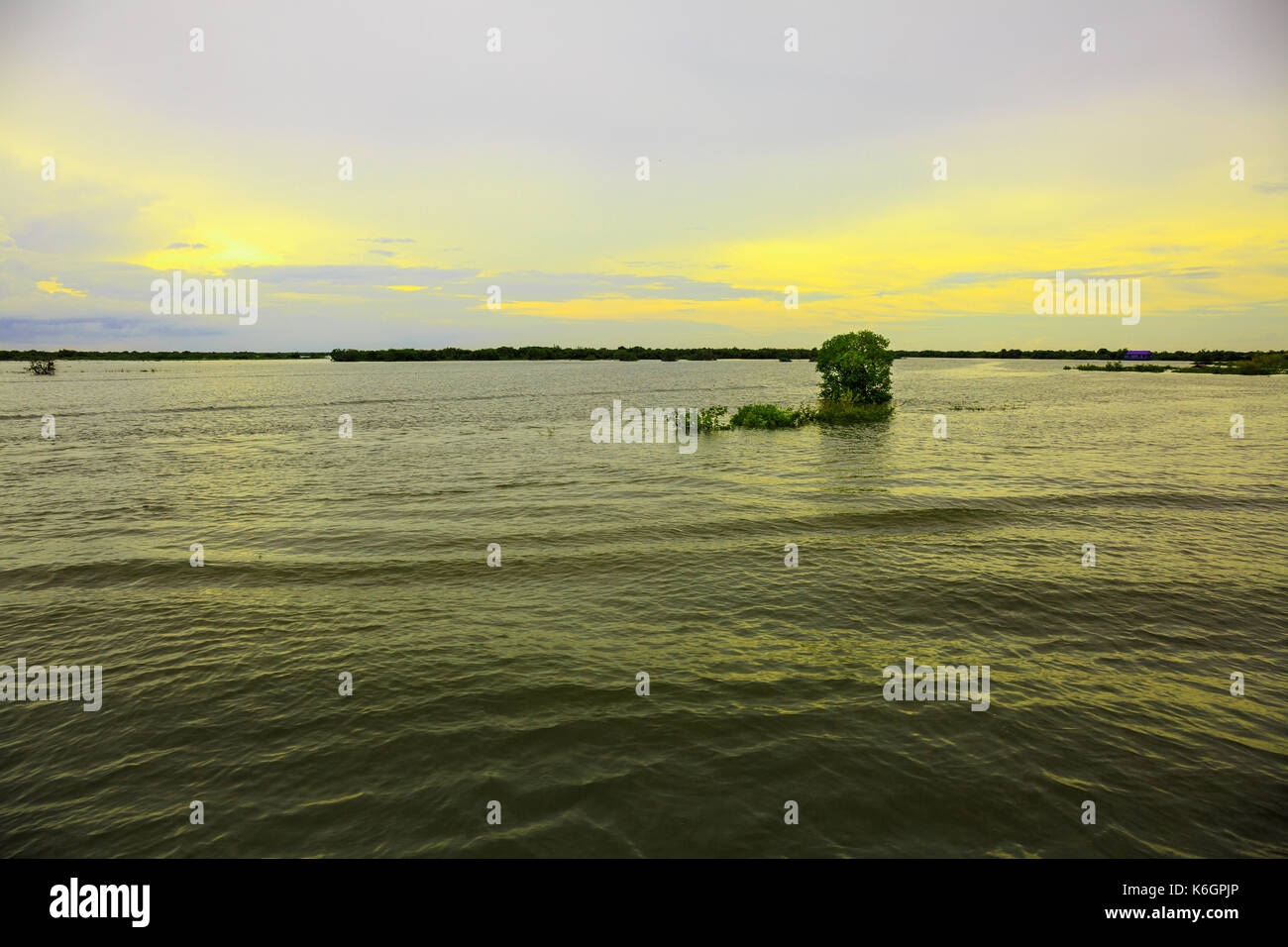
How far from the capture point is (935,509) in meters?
28.4

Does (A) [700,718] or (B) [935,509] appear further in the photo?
(B) [935,509]

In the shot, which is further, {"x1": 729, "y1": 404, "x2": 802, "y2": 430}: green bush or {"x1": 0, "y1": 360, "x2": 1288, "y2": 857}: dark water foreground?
{"x1": 729, "y1": 404, "x2": 802, "y2": 430}: green bush

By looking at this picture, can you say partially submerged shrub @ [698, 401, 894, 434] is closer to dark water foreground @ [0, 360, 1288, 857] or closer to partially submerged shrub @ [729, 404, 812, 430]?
partially submerged shrub @ [729, 404, 812, 430]

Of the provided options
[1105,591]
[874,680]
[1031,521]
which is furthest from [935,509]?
[874,680]

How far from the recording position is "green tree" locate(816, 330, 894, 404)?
2763 inches

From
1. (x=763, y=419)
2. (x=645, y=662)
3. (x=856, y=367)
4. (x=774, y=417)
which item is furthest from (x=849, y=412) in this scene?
(x=645, y=662)

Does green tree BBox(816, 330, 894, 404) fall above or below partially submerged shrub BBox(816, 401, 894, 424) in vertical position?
above

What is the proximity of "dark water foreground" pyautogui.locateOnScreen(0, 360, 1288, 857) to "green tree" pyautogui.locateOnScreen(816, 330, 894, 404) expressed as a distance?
37.2 meters

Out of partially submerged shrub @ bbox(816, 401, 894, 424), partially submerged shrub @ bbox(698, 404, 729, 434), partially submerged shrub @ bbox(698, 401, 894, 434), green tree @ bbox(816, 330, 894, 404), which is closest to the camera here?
partially submerged shrub @ bbox(698, 404, 729, 434)

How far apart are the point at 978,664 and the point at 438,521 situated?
21269 mm

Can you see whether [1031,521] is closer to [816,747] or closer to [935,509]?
[935,509]

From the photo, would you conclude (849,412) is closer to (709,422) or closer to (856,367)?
(856,367)

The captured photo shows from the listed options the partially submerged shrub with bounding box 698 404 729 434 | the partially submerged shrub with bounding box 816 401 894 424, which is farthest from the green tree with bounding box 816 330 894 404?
the partially submerged shrub with bounding box 698 404 729 434
